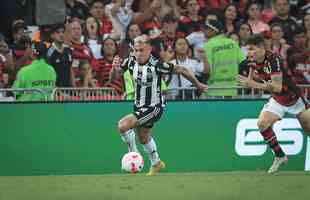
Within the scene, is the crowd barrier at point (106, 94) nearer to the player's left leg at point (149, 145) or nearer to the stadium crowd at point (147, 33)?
the stadium crowd at point (147, 33)

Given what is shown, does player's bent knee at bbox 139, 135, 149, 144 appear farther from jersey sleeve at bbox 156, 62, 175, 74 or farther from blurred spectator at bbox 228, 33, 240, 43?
blurred spectator at bbox 228, 33, 240, 43

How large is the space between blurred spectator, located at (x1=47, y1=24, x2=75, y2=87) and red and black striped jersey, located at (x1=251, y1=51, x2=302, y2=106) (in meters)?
3.74

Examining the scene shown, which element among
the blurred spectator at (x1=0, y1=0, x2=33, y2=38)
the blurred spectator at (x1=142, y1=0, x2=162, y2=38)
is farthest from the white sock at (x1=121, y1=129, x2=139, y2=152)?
the blurred spectator at (x1=0, y1=0, x2=33, y2=38)

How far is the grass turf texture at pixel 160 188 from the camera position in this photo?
36.3 feet

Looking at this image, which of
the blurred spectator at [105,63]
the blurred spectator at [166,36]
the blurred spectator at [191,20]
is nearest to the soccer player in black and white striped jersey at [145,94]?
the blurred spectator at [105,63]

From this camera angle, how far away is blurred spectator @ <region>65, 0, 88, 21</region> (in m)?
19.3

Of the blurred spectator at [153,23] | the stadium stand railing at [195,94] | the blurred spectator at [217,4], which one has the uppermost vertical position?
the blurred spectator at [217,4]

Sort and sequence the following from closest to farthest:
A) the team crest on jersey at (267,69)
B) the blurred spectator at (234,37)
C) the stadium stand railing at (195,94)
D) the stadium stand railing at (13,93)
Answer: the team crest on jersey at (267,69) < the stadium stand railing at (13,93) < the stadium stand railing at (195,94) < the blurred spectator at (234,37)

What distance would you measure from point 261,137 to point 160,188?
5768 mm

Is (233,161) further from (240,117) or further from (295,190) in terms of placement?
(295,190)

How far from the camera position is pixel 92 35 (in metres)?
18.9

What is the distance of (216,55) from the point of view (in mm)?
18016

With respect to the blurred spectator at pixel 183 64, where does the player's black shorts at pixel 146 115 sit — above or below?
below

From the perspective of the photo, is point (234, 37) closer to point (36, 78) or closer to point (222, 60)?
point (222, 60)
